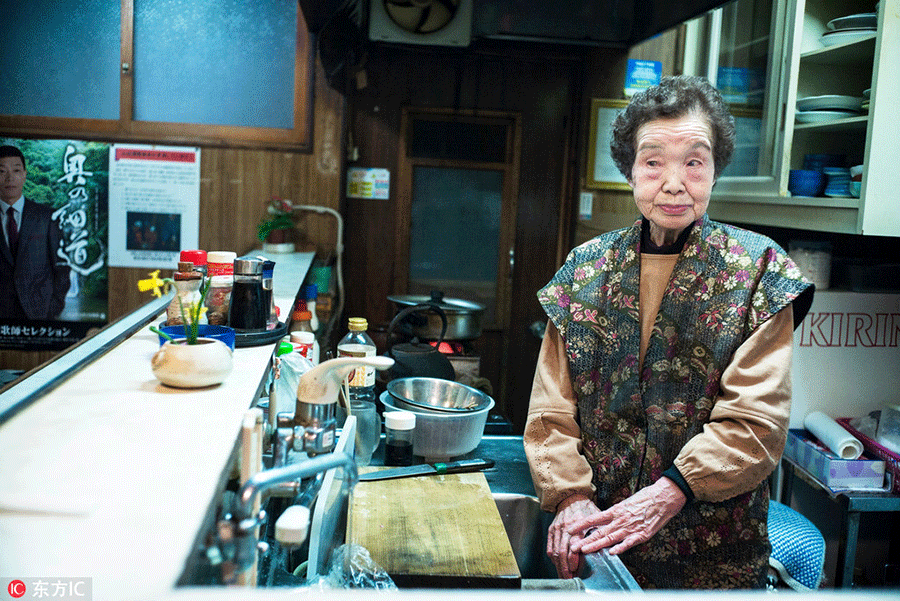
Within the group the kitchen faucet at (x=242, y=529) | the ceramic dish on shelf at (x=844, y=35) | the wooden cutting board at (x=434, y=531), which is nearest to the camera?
the kitchen faucet at (x=242, y=529)

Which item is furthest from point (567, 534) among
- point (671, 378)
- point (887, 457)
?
point (887, 457)

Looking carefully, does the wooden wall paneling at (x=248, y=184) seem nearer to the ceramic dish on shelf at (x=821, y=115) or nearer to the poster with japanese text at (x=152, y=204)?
the poster with japanese text at (x=152, y=204)

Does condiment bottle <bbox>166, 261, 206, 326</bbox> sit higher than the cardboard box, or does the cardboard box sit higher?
condiment bottle <bbox>166, 261, 206, 326</bbox>

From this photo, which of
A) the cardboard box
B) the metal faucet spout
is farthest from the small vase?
the cardboard box

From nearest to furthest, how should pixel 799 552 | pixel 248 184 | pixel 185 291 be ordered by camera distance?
pixel 185 291 < pixel 799 552 < pixel 248 184

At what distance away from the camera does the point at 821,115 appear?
8.66 feet

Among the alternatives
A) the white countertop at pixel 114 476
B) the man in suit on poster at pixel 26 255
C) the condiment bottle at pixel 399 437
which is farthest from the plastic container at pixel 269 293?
the man in suit on poster at pixel 26 255

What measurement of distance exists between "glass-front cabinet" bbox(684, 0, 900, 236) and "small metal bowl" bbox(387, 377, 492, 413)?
4.40 feet

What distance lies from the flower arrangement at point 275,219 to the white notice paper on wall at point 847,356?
2438 millimetres

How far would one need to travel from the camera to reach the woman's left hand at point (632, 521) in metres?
1.53

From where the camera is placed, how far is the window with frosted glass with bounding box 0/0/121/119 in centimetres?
364

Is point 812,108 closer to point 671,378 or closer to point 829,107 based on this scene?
point 829,107

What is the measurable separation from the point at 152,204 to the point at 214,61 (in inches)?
31.3

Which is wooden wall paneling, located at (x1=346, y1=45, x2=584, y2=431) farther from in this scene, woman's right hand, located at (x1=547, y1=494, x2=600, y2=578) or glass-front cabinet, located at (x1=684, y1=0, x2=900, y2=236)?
woman's right hand, located at (x1=547, y1=494, x2=600, y2=578)
